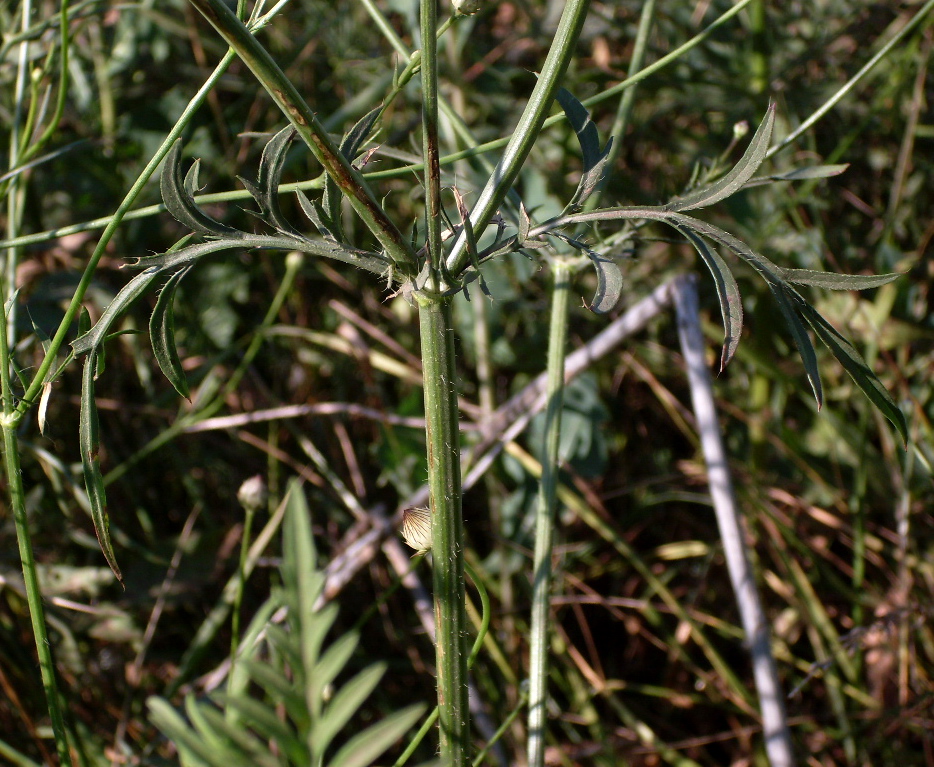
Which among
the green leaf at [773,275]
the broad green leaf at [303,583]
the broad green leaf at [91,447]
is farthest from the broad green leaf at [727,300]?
the broad green leaf at [91,447]

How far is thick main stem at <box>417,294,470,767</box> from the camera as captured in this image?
458 millimetres

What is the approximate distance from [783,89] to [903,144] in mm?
224

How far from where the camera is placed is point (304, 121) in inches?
15.4

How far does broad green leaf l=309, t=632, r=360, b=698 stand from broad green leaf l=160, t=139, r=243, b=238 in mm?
293

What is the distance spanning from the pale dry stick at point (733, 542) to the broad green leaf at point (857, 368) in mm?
463

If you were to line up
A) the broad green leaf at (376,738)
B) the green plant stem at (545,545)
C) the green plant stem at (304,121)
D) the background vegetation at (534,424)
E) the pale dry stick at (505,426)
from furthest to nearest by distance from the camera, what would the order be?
the background vegetation at (534,424)
the pale dry stick at (505,426)
the green plant stem at (545,545)
the green plant stem at (304,121)
the broad green leaf at (376,738)

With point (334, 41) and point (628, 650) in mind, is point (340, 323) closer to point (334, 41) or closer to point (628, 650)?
point (334, 41)

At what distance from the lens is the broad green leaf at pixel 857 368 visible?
1.36 feet

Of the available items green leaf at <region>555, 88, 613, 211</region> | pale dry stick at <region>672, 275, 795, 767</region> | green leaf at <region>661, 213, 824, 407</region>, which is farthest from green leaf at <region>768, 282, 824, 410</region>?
pale dry stick at <region>672, 275, 795, 767</region>

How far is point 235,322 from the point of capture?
4.56 feet

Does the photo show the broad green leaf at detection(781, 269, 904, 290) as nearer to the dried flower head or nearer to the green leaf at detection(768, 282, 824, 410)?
the green leaf at detection(768, 282, 824, 410)

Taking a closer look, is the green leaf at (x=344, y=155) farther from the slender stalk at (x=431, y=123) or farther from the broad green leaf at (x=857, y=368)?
the broad green leaf at (x=857, y=368)

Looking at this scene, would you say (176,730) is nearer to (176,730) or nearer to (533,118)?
(176,730)

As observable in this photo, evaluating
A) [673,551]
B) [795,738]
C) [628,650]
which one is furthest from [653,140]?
[795,738]
